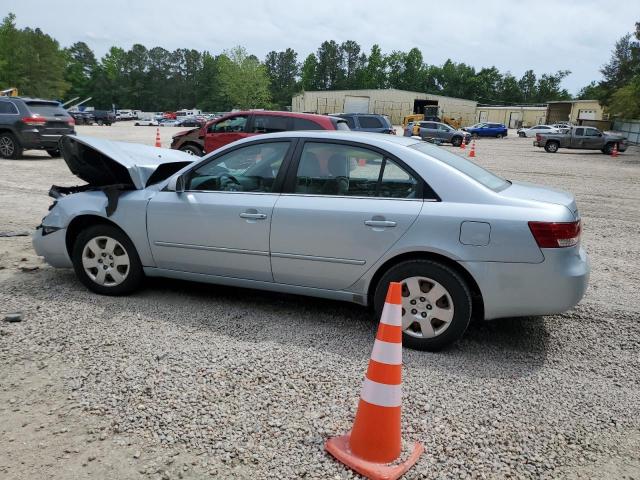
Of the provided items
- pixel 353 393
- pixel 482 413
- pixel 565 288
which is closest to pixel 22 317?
pixel 353 393

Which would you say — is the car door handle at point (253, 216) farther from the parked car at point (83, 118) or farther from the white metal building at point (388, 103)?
the white metal building at point (388, 103)

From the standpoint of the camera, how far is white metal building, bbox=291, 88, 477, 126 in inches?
2938

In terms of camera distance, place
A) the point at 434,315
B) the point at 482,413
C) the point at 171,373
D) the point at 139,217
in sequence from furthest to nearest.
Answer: the point at 139,217
the point at 434,315
the point at 171,373
the point at 482,413

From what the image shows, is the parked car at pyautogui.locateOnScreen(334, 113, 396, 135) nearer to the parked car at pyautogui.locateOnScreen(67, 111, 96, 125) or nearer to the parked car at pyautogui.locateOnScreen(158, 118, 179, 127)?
the parked car at pyautogui.locateOnScreen(67, 111, 96, 125)

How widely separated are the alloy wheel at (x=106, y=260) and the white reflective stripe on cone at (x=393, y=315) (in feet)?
9.22

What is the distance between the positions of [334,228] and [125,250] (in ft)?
6.50

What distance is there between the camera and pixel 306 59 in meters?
142

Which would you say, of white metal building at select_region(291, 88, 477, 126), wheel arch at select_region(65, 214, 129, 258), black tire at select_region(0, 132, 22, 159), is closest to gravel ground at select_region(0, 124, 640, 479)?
wheel arch at select_region(65, 214, 129, 258)

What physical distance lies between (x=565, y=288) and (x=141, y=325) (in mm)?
3120

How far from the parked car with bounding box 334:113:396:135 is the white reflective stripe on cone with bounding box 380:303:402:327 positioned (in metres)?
15.4

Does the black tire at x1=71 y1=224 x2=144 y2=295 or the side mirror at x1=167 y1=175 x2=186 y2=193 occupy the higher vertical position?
the side mirror at x1=167 y1=175 x2=186 y2=193

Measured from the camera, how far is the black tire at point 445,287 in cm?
336

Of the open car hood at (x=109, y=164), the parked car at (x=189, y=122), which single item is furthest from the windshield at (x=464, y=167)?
the parked car at (x=189, y=122)

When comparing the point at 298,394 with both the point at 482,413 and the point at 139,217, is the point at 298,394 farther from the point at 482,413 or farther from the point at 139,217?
the point at 139,217
